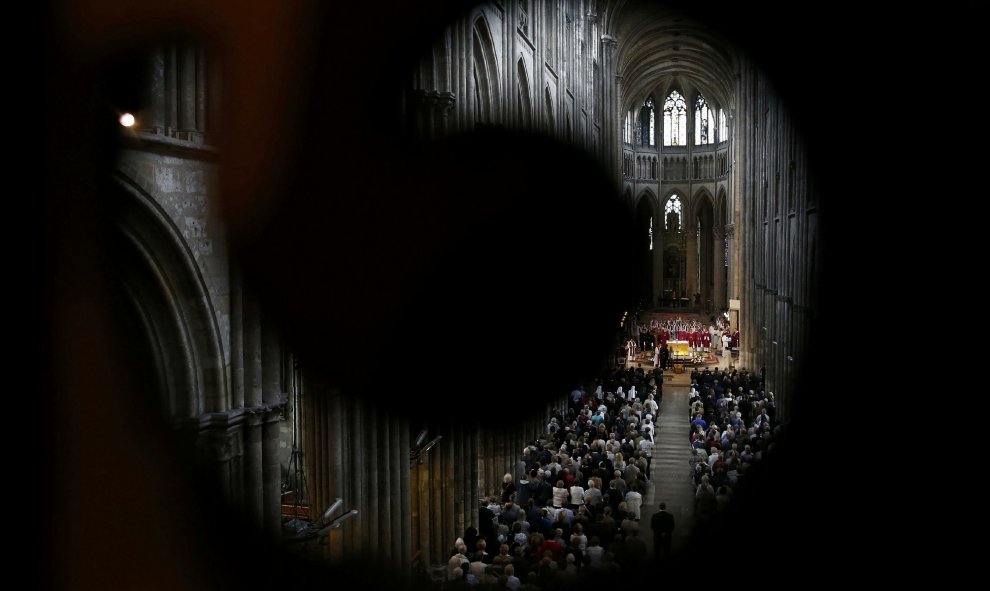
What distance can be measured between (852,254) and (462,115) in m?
8.37

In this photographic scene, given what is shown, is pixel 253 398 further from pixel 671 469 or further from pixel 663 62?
pixel 663 62

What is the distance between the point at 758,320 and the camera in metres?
26.0

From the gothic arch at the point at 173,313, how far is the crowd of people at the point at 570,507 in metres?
2.64

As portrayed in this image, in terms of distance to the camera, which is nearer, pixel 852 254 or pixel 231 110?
pixel 852 254

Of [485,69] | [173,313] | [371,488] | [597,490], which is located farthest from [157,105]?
[485,69]

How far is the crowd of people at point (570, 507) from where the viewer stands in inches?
260

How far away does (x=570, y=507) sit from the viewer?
11.1m

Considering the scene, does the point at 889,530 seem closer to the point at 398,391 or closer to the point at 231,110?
the point at 398,391

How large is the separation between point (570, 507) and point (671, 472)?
12.6 feet

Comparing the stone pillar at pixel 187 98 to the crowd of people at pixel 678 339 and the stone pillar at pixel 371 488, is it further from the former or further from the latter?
the crowd of people at pixel 678 339

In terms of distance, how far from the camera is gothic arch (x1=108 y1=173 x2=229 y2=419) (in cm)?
631

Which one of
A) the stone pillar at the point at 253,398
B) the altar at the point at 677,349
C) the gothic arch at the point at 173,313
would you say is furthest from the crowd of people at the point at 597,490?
the altar at the point at 677,349

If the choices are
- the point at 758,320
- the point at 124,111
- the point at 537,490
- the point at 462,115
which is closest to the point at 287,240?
the point at 124,111

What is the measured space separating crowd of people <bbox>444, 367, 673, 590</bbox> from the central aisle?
0.27 meters
